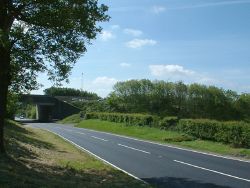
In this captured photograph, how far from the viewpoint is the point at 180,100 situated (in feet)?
258

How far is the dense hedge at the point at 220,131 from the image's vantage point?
1106 inches

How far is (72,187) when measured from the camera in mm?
12297

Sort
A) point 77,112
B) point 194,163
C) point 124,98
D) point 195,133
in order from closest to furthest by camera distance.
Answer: point 194,163
point 195,133
point 124,98
point 77,112

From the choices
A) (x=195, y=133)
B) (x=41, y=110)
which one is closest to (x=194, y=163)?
(x=195, y=133)

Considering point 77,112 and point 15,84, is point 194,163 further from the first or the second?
point 77,112

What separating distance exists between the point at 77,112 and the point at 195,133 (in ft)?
228

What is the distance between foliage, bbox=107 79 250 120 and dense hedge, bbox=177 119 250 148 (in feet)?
117

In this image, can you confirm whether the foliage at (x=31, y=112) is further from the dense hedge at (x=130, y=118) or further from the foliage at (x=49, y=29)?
the foliage at (x=49, y=29)

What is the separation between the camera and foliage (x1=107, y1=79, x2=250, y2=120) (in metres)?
73.9

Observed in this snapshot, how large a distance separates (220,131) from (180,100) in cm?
4756

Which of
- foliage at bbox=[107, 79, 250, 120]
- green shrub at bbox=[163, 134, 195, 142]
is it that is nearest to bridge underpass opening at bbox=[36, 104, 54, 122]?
foliage at bbox=[107, 79, 250, 120]

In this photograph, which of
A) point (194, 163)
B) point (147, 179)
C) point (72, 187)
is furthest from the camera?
point (194, 163)

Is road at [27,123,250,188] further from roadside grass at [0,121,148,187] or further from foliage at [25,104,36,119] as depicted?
foliage at [25,104,36,119]

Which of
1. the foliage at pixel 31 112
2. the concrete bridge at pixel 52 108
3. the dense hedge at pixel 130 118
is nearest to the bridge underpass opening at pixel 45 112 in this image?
the concrete bridge at pixel 52 108
